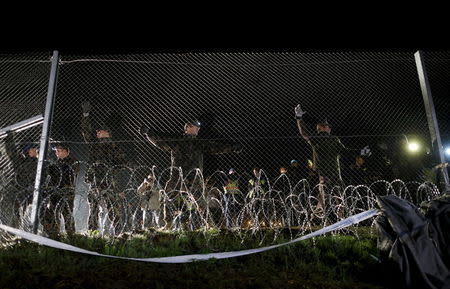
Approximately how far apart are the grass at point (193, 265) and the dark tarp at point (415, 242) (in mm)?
371

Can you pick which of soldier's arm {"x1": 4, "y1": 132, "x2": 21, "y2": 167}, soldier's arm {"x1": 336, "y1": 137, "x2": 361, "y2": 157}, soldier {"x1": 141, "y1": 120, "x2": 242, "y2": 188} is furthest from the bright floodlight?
soldier's arm {"x1": 4, "y1": 132, "x2": 21, "y2": 167}

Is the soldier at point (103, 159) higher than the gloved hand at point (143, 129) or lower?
lower

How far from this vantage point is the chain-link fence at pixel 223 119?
609 cm

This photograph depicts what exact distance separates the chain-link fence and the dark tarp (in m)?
2.31

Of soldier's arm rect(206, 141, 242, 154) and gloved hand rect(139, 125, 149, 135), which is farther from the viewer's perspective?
gloved hand rect(139, 125, 149, 135)

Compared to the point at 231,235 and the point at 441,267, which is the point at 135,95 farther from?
the point at 441,267

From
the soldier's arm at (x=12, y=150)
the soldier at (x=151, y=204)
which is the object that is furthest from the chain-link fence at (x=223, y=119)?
the soldier at (x=151, y=204)

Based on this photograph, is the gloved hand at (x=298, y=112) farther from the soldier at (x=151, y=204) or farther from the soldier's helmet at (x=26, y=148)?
the soldier's helmet at (x=26, y=148)

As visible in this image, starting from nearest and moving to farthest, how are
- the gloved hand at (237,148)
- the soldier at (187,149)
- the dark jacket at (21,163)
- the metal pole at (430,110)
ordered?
the dark jacket at (21,163), the metal pole at (430,110), the soldier at (187,149), the gloved hand at (237,148)

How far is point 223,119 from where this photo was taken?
24.6ft

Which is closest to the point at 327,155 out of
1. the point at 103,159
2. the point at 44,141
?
the point at 103,159

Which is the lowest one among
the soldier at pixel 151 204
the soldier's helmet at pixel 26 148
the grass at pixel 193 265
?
the grass at pixel 193 265

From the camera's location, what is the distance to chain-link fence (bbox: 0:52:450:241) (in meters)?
6.09

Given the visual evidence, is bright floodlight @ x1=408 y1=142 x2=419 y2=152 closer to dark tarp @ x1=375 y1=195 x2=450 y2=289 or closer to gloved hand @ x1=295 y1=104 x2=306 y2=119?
gloved hand @ x1=295 y1=104 x2=306 y2=119
